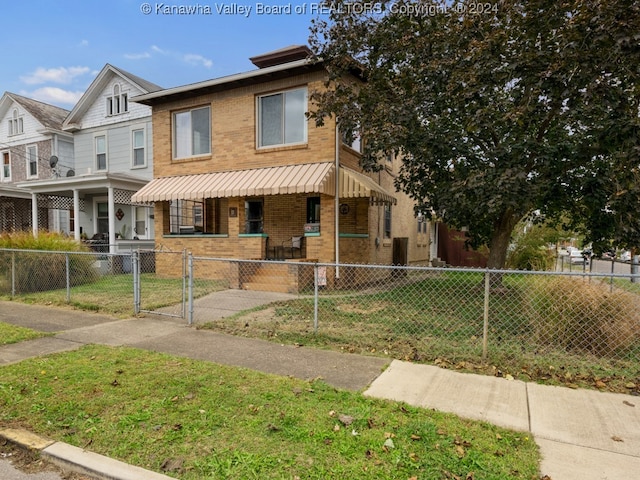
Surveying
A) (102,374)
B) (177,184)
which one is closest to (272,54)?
(177,184)

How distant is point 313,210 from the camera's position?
12938 millimetres

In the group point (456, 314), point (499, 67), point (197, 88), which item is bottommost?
point (456, 314)

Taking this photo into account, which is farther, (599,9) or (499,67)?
(499,67)

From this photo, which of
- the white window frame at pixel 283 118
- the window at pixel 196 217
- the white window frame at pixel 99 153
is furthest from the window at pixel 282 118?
the white window frame at pixel 99 153

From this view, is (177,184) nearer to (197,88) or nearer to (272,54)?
(197,88)

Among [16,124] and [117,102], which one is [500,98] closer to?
[117,102]

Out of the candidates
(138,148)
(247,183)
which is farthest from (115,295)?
(138,148)

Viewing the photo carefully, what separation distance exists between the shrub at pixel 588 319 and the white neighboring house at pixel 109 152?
15.0 meters

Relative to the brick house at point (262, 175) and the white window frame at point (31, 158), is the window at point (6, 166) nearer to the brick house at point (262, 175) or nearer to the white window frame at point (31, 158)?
the white window frame at point (31, 158)

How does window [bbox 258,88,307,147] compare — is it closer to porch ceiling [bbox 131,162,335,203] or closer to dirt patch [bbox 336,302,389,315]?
porch ceiling [bbox 131,162,335,203]

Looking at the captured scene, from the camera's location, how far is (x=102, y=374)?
4.56 metres

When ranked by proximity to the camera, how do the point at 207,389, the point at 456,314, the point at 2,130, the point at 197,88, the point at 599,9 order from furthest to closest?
the point at 2,130 < the point at 197,88 < the point at 456,314 < the point at 599,9 < the point at 207,389

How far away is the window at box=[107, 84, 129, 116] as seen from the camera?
735 inches

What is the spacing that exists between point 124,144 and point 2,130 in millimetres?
11185
